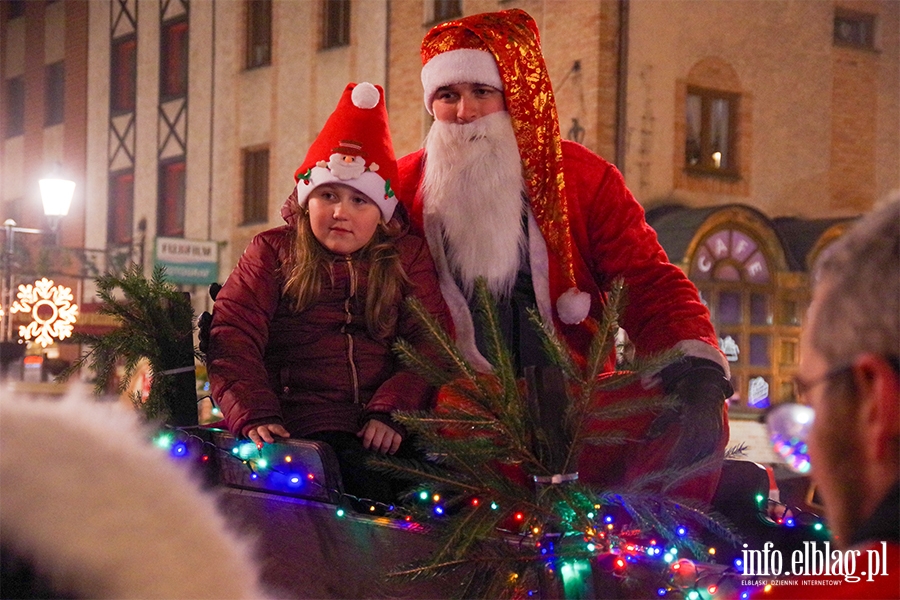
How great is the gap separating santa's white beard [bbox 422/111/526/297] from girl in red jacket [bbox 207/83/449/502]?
0.11 m

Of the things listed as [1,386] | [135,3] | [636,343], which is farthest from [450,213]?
[135,3]

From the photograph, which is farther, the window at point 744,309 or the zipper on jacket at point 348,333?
the window at point 744,309

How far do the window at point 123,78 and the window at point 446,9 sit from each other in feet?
12.7

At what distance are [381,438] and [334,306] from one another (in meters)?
0.42

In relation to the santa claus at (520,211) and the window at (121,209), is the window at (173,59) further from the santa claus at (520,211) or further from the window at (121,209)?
the santa claus at (520,211)

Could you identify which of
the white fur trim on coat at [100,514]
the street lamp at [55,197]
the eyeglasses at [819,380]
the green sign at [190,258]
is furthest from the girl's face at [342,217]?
the green sign at [190,258]

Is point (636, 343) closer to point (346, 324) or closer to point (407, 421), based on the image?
point (346, 324)

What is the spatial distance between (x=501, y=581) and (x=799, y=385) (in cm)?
102

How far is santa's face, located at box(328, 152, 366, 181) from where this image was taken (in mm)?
2906

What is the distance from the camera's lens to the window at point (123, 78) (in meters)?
13.2

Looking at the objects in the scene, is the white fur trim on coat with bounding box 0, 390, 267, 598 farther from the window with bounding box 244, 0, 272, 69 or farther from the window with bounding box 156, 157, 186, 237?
the window with bounding box 156, 157, 186, 237

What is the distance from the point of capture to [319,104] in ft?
40.3

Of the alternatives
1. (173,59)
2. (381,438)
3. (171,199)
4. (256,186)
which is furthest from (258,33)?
(381,438)

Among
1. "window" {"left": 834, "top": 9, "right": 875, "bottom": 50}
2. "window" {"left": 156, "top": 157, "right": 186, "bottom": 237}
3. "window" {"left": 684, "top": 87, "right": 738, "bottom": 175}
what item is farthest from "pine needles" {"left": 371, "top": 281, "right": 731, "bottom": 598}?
"window" {"left": 156, "top": 157, "right": 186, "bottom": 237}
